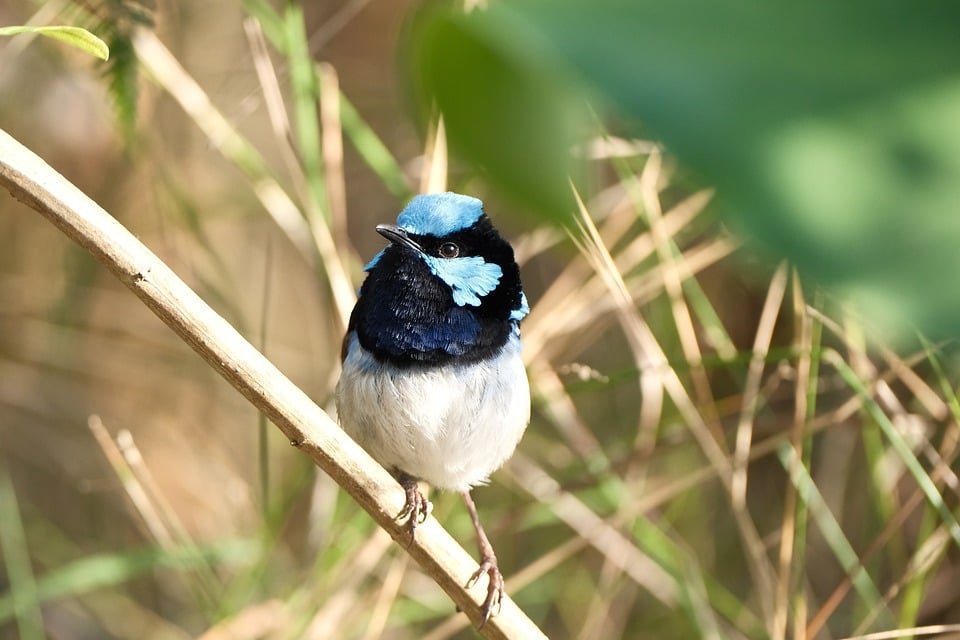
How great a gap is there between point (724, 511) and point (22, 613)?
6.44 ft

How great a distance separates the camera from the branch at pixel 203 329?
55.3 inches

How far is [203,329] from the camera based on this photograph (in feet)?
4.91

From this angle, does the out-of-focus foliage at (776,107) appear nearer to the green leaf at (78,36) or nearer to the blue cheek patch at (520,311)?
the green leaf at (78,36)

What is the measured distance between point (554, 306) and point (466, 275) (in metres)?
0.71

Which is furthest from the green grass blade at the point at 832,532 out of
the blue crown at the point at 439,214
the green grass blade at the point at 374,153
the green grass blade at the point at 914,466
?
the green grass blade at the point at 374,153

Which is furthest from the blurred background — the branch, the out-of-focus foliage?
the branch

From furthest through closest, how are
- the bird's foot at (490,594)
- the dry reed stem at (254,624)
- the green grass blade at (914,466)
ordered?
the dry reed stem at (254,624), the green grass blade at (914,466), the bird's foot at (490,594)

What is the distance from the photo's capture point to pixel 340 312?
2645mm

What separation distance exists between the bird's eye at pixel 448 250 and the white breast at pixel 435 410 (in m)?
0.21

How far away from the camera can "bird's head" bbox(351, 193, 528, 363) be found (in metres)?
2.17

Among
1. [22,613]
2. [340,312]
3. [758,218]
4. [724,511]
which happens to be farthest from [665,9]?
[724,511]

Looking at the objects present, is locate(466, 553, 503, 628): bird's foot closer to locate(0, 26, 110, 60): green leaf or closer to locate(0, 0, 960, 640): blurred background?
locate(0, 0, 960, 640): blurred background

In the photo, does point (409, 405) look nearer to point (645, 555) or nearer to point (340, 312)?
point (340, 312)

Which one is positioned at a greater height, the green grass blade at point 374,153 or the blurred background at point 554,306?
the green grass blade at point 374,153
